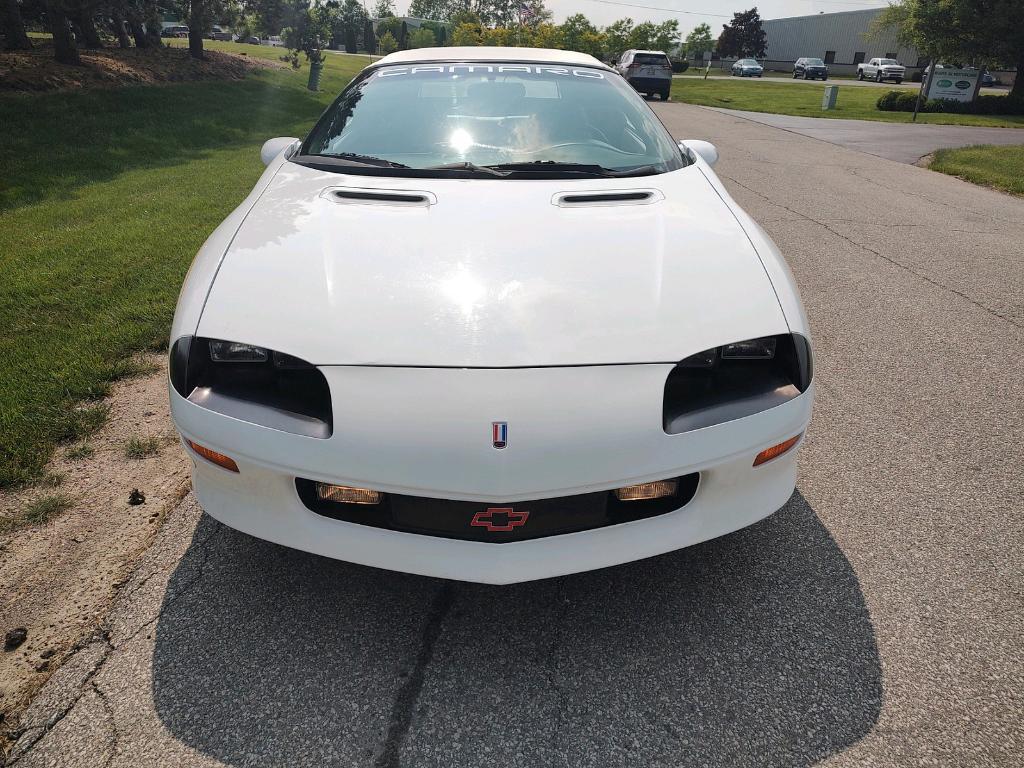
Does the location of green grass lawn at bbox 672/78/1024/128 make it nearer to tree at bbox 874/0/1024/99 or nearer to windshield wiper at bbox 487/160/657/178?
tree at bbox 874/0/1024/99

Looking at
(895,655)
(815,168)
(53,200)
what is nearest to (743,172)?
(815,168)

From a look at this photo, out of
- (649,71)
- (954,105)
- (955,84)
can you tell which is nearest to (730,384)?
(954,105)

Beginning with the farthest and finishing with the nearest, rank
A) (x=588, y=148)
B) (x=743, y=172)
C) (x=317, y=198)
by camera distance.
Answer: (x=743, y=172), (x=588, y=148), (x=317, y=198)

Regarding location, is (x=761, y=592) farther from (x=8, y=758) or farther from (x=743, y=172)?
(x=743, y=172)

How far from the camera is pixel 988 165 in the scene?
35.2ft

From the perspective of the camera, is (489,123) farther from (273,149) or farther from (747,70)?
(747,70)

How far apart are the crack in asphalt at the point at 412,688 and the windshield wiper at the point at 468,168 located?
1.49 meters

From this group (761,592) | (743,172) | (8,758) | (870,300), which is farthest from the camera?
(743,172)

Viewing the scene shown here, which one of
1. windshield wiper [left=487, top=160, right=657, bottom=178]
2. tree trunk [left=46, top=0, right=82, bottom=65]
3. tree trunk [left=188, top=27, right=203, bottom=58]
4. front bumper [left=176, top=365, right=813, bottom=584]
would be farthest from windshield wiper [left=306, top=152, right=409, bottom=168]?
tree trunk [left=188, top=27, right=203, bottom=58]

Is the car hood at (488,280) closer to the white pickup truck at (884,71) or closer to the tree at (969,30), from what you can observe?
the tree at (969,30)

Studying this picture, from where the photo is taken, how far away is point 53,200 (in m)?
7.25

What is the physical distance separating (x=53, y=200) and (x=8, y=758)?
724 centimetres

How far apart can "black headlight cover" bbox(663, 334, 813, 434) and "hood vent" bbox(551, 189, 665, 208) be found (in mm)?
766

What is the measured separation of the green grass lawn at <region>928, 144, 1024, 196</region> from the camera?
31.1 feet
